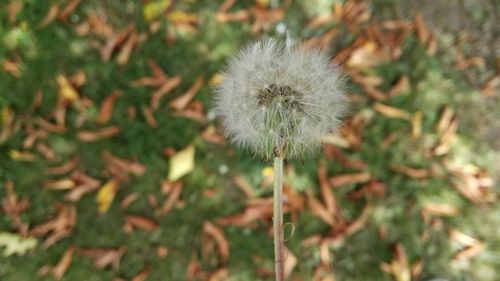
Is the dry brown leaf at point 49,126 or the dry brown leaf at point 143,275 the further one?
the dry brown leaf at point 49,126

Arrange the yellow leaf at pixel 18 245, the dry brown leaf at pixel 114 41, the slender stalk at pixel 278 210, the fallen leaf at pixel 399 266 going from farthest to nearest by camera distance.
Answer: the dry brown leaf at pixel 114 41
the yellow leaf at pixel 18 245
the fallen leaf at pixel 399 266
the slender stalk at pixel 278 210

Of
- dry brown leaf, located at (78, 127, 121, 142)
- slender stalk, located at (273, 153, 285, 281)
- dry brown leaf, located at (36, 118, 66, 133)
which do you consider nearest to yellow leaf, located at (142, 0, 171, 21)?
dry brown leaf, located at (78, 127, 121, 142)

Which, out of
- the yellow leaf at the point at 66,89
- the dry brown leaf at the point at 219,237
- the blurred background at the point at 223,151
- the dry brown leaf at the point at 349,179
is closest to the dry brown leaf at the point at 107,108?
the blurred background at the point at 223,151

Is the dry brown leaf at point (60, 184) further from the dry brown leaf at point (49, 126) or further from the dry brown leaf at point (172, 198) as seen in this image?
the dry brown leaf at point (172, 198)

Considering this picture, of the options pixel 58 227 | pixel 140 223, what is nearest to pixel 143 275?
pixel 140 223

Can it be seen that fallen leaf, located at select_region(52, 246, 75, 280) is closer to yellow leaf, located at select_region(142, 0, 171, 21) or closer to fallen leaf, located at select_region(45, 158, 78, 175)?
fallen leaf, located at select_region(45, 158, 78, 175)

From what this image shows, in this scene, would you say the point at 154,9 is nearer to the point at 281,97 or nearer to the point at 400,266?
the point at 281,97
